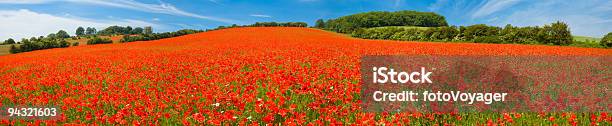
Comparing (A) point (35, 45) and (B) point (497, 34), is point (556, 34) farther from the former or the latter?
(A) point (35, 45)

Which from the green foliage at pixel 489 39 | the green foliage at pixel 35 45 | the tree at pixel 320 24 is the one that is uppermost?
the tree at pixel 320 24

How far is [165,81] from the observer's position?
11305 mm

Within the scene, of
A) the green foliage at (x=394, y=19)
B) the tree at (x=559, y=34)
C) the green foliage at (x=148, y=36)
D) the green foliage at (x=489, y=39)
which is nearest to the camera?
the tree at (x=559, y=34)

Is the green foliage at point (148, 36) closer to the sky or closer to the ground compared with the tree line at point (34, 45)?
closer to the sky

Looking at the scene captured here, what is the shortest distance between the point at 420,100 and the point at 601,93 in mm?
3411

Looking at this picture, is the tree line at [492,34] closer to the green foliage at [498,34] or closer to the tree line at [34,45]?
the green foliage at [498,34]

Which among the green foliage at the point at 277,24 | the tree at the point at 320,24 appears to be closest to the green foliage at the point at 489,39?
the green foliage at the point at 277,24

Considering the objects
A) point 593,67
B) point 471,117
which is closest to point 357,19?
point 593,67

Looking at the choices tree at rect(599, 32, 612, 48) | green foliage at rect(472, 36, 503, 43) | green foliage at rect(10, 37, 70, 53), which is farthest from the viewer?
green foliage at rect(10, 37, 70, 53)

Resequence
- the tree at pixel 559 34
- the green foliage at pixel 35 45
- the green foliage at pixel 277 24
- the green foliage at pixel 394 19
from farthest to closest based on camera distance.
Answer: the green foliage at pixel 394 19 → the green foliage at pixel 277 24 → the green foliage at pixel 35 45 → the tree at pixel 559 34

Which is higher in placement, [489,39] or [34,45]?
[489,39]

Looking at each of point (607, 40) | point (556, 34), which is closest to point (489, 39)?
point (556, 34)

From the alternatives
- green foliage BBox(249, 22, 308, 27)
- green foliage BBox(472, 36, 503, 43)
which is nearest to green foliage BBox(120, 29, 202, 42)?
green foliage BBox(249, 22, 308, 27)

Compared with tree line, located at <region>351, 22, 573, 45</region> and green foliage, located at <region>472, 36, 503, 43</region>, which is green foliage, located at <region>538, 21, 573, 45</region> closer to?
tree line, located at <region>351, 22, 573, 45</region>
